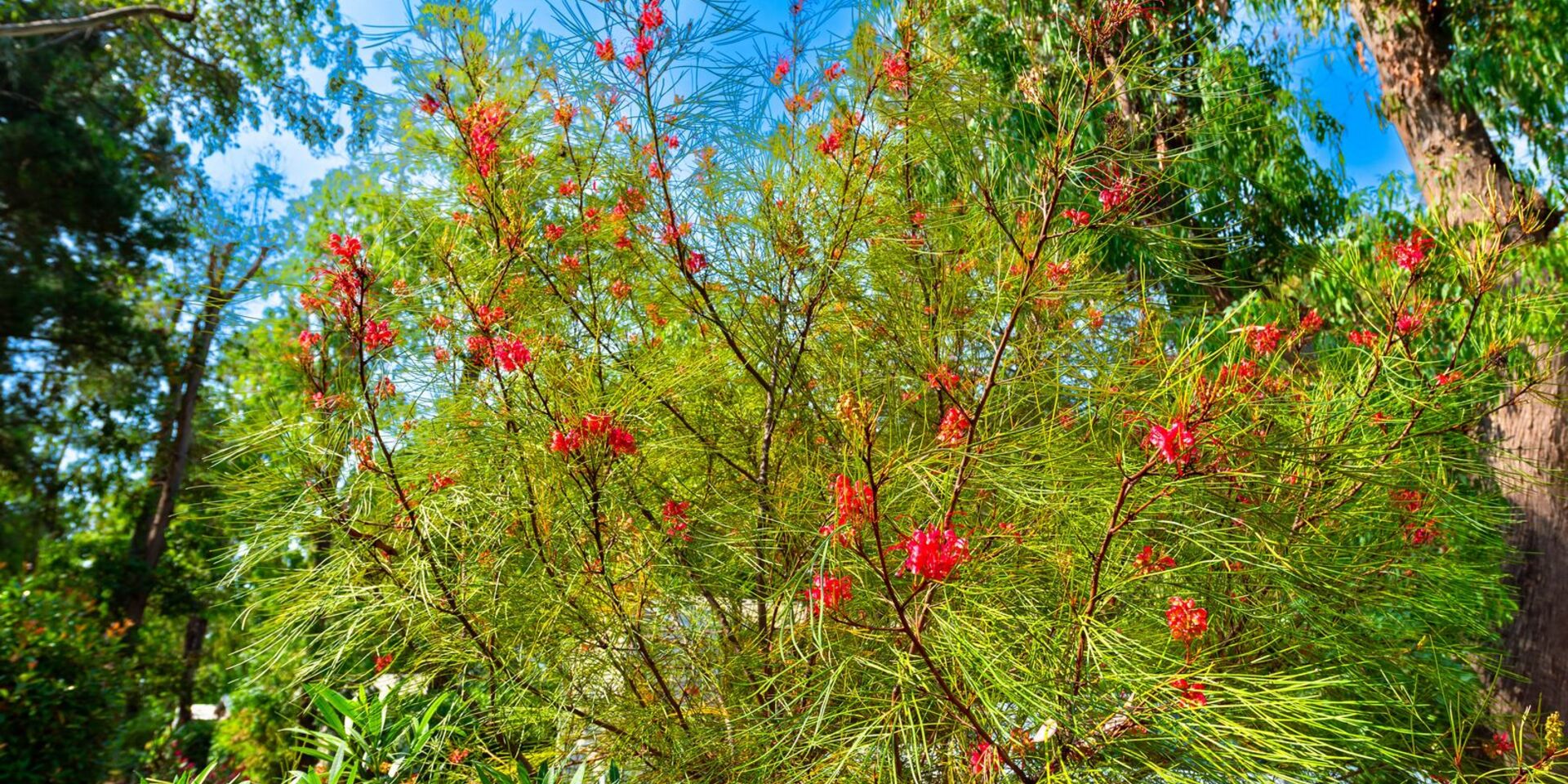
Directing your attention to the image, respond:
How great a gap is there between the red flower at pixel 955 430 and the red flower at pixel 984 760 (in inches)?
13.8

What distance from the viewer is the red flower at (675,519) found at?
1.43 meters

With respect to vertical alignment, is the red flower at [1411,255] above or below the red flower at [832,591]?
above

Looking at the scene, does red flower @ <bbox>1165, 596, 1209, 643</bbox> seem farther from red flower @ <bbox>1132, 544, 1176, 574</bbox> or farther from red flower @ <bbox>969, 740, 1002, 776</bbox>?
red flower @ <bbox>969, 740, 1002, 776</bbox>

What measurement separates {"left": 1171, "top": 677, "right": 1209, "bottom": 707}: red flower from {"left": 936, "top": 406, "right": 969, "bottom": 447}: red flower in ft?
1.16

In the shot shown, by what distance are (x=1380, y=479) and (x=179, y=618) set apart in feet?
24.7

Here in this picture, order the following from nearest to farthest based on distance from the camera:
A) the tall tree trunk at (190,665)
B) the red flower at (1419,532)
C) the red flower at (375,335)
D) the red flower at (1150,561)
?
the red flower at (1150,561), the red flower at (375,335), the red flower at (1419,532), the tall tree trunk at (190,665)

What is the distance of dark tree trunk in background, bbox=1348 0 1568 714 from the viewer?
304 cm

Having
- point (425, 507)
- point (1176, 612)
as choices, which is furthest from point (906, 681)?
point (425, 507)

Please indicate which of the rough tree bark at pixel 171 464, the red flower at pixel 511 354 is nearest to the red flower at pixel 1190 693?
the red flower at pixel 511 354

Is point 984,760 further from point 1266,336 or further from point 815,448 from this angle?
point 1266,336

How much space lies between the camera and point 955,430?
1015mm

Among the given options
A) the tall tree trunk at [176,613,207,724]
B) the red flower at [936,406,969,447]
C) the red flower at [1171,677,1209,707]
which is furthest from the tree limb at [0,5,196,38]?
the red flower at [1171,677,1209,707]

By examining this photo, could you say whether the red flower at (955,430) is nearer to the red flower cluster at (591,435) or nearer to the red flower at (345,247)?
the red flower cluster at (591,435)

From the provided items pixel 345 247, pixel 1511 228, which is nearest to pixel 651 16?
pixel 345 247
